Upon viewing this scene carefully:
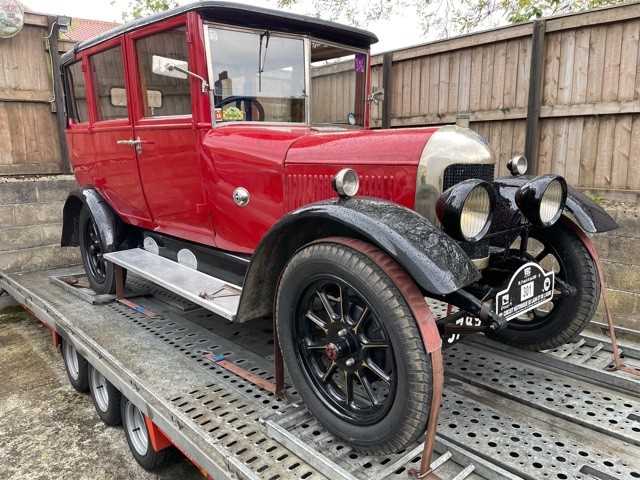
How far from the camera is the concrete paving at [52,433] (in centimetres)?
263

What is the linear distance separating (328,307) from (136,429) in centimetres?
153

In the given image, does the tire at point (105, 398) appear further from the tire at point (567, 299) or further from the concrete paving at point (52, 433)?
the tire at point (567, 299)

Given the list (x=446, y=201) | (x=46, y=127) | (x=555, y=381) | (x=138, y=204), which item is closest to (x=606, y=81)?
(x=555, y=381)

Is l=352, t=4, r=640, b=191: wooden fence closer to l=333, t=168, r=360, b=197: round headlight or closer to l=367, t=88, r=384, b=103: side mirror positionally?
l=367, t=88, r=384, b=103: side mirror

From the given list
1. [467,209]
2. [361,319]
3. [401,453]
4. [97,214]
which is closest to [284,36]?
[467,209]

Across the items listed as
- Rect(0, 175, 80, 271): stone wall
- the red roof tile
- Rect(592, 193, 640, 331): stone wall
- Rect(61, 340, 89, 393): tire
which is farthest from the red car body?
the red roof tile

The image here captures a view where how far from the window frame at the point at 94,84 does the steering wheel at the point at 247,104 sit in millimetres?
888

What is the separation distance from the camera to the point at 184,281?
2.91m

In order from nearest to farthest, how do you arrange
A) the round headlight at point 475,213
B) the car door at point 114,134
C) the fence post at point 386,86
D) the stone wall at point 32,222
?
the round headlight at point 475,213, the car door at point 114,134, the stone wall at point 32,222, the fence post at point 386,86

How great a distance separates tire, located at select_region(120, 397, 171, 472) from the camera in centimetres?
255

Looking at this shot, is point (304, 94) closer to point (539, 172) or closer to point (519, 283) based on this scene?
point (519, 283)

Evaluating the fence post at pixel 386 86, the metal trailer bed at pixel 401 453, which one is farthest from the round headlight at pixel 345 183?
the fence post at pixel 386 86

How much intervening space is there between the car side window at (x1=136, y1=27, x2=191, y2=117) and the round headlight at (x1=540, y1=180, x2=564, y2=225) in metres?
2.01

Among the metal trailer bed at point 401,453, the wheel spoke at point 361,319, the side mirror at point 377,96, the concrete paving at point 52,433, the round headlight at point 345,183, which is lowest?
the concrete paving at point 52,433
